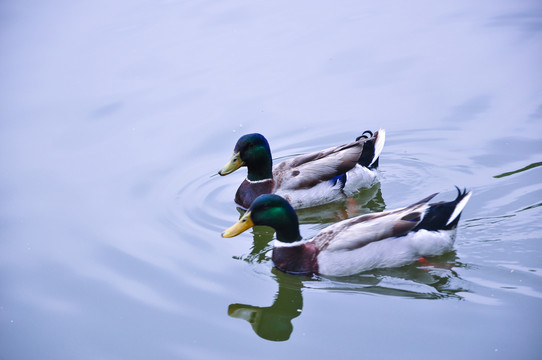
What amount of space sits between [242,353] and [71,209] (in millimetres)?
3670

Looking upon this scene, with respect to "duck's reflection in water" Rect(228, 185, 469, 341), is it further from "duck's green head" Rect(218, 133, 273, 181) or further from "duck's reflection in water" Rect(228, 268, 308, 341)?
"duck's green head" Rect(218, 133, 273, 181)

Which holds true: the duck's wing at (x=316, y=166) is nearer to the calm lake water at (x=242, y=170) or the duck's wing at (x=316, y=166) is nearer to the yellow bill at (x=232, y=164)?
the calm lake water at (x=242, y=170)

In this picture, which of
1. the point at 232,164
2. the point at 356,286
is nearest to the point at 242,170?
the point at 232,164

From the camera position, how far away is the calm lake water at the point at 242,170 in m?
6.29

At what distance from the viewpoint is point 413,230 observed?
6969 mm

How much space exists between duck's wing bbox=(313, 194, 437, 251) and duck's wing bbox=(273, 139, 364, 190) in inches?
64.1

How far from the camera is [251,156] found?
342 inches

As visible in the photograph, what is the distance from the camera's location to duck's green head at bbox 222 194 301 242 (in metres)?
7.12

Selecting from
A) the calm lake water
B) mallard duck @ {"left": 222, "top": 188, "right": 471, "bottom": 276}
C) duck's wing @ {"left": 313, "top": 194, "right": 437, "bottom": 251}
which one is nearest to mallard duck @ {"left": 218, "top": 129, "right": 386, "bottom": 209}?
the calm lake water

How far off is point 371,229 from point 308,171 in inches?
76.2

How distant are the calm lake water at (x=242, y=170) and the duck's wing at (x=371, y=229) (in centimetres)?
34

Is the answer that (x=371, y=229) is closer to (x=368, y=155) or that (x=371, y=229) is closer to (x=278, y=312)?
(x=278, y=312)

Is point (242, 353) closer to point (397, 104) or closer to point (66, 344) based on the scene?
point (66, 344)

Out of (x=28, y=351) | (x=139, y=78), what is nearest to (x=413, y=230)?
(x=28, y=351)
